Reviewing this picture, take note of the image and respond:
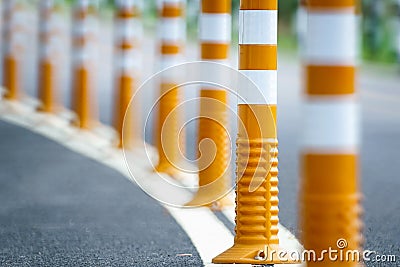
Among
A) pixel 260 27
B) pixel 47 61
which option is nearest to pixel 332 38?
pixel 260 27

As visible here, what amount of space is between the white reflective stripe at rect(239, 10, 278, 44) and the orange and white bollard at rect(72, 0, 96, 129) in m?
6.31

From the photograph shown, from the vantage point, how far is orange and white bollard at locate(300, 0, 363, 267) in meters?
3.91

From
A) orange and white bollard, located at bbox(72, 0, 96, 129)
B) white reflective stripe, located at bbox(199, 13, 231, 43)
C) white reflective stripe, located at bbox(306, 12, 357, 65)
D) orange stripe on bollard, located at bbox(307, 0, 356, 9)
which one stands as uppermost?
orange stripe on bollard, located at bbox(307, 0, 356, 9)

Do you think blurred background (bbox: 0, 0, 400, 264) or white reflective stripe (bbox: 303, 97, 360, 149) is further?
blurred background (bbox: 0, 0, 400, 264)

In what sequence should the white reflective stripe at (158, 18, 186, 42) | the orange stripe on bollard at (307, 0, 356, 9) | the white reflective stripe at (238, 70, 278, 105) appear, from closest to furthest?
the orange stripe on bollard at (307, 0, 356, 9) → the white reflective stripe at (238, 70, 278, 105) → the white reflective stripe at (158, 18, 186, 42)

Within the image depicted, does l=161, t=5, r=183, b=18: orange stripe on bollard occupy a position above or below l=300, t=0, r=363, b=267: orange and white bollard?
below

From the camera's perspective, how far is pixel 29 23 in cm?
3158

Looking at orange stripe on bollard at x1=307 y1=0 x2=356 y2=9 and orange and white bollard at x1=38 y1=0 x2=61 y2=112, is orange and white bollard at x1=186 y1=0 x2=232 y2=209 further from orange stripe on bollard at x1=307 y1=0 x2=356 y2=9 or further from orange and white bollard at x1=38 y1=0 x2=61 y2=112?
orange and white bollard at x1=38 y1=0 x2=61 y2=112

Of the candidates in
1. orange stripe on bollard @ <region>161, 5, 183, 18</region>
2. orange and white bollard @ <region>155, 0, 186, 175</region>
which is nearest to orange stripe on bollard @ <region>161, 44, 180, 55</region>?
orange and white bollard @ <region>155, 0, 186, 175</region>

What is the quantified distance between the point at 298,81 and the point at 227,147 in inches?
502

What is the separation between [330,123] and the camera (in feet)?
13.1

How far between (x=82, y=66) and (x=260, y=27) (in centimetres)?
676

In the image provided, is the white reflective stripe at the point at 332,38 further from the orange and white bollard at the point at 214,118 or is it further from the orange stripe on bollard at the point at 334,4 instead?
the orange and white bollard at the point at 214,118

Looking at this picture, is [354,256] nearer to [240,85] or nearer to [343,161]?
[343,161]
